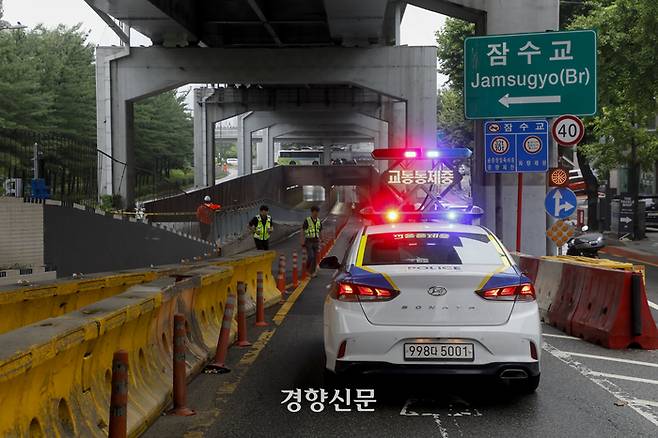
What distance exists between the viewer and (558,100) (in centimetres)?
1914

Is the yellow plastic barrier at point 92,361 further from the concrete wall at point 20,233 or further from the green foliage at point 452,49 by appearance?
the green foliage at point 452,49

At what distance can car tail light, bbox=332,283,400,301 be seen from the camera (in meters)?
7.07

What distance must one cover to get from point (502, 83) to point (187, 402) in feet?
45.7

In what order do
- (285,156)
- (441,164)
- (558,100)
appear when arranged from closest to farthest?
(558,100) → (441,164) → (285,156)

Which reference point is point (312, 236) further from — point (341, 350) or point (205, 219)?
point (341, 350)

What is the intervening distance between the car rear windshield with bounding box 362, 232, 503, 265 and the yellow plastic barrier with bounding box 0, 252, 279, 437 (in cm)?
190

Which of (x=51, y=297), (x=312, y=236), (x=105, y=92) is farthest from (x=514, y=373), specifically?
(x=105, y=92)

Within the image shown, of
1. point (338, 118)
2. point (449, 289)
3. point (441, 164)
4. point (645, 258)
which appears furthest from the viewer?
point (338, 118)

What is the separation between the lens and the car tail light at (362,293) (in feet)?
23.2

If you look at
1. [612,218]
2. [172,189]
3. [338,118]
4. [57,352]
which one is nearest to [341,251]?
[172,189]

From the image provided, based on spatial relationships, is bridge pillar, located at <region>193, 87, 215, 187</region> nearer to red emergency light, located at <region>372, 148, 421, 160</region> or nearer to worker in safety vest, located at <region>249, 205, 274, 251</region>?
worker in safety vest, located at <region>249, 205, 274, 251</region>

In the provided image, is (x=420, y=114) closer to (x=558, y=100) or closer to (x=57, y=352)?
(x=558, y=100)

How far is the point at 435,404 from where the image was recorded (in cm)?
742

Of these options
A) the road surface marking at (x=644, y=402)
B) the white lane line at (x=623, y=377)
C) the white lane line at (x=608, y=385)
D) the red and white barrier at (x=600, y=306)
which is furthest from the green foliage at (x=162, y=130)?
the road surface marking at (x=644, y=402)
